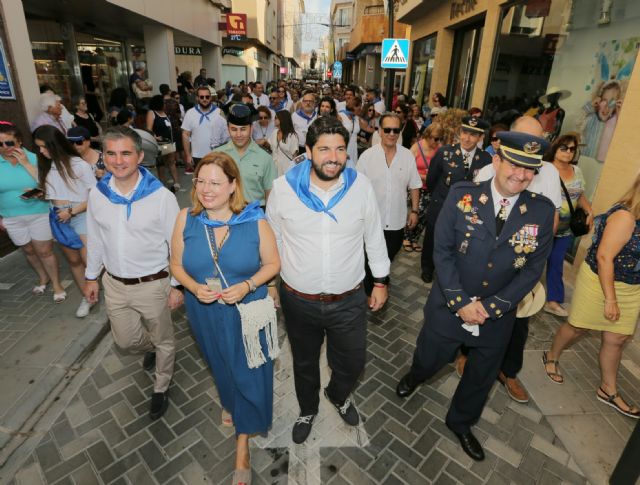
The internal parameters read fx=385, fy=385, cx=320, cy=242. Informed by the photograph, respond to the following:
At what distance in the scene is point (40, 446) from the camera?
325 centimetres

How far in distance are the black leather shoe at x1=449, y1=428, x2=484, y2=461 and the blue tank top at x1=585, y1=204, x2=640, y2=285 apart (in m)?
1.86

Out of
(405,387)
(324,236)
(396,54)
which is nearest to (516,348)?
(405,387)

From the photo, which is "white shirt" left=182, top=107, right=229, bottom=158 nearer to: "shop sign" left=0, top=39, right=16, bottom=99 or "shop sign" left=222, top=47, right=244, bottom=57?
"shop sign" left=0, top=39, right=16, bottom=99

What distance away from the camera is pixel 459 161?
5.06 metres

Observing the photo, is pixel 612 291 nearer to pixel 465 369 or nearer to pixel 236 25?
pixel 465 369

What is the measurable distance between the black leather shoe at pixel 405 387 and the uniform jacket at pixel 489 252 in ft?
3.36

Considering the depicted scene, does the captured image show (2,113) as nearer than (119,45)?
Yes

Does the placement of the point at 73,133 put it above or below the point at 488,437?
above

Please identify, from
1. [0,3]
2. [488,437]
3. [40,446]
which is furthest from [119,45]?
[488,437]

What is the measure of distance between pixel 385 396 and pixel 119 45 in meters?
19.4

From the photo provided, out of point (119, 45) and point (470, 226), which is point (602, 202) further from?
point (119, 45)

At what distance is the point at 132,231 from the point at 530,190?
3402mm

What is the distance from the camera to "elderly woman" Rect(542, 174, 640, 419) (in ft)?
10.2

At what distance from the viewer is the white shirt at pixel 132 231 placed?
306cm
